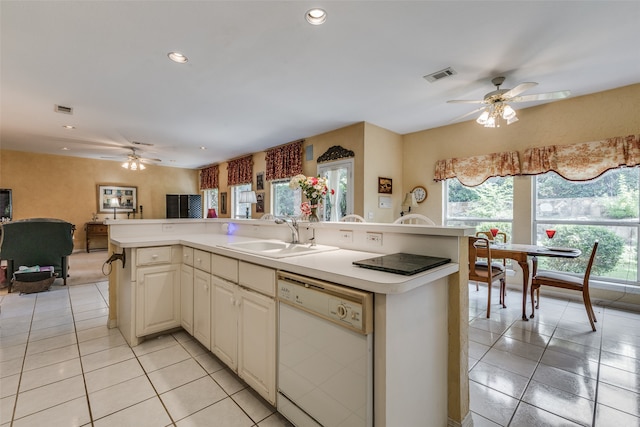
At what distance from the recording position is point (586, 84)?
3.19 m

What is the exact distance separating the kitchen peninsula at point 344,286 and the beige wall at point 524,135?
3408 mm

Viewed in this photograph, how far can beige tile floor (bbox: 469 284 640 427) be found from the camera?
1.61 meters

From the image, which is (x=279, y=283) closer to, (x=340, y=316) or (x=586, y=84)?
(x=340, y=316)

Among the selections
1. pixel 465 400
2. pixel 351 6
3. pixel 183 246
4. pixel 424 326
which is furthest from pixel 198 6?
pixel 465 400

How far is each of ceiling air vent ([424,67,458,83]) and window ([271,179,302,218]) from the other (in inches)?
143

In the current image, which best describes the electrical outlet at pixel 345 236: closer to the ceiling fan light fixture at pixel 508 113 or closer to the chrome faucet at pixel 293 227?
the chrome faucet at pixel 293 227

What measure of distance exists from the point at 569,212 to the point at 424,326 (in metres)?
3.91

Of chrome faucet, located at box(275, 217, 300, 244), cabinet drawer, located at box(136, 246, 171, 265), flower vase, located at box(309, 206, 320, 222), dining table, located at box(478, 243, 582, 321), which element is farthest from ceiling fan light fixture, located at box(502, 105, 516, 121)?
cabinet drawer, located at box(136, 246, 171, 265)

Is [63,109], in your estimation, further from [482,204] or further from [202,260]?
[482,204]

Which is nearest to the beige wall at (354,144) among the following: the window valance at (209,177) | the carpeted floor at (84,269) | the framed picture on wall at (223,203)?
the framed picture on wall at (223,203)


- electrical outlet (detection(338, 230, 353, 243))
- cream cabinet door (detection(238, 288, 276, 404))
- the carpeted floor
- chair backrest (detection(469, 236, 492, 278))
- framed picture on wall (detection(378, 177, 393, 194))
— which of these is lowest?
the carpeted floor

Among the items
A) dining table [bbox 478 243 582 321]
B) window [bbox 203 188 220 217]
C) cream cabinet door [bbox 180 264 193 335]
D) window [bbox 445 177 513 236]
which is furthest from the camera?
window [bbox 203 188 220 217]

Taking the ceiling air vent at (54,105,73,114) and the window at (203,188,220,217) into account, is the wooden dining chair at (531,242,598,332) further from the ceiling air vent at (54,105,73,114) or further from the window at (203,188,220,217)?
the window at (203,188,220,217)

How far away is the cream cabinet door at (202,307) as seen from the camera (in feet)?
6.93
